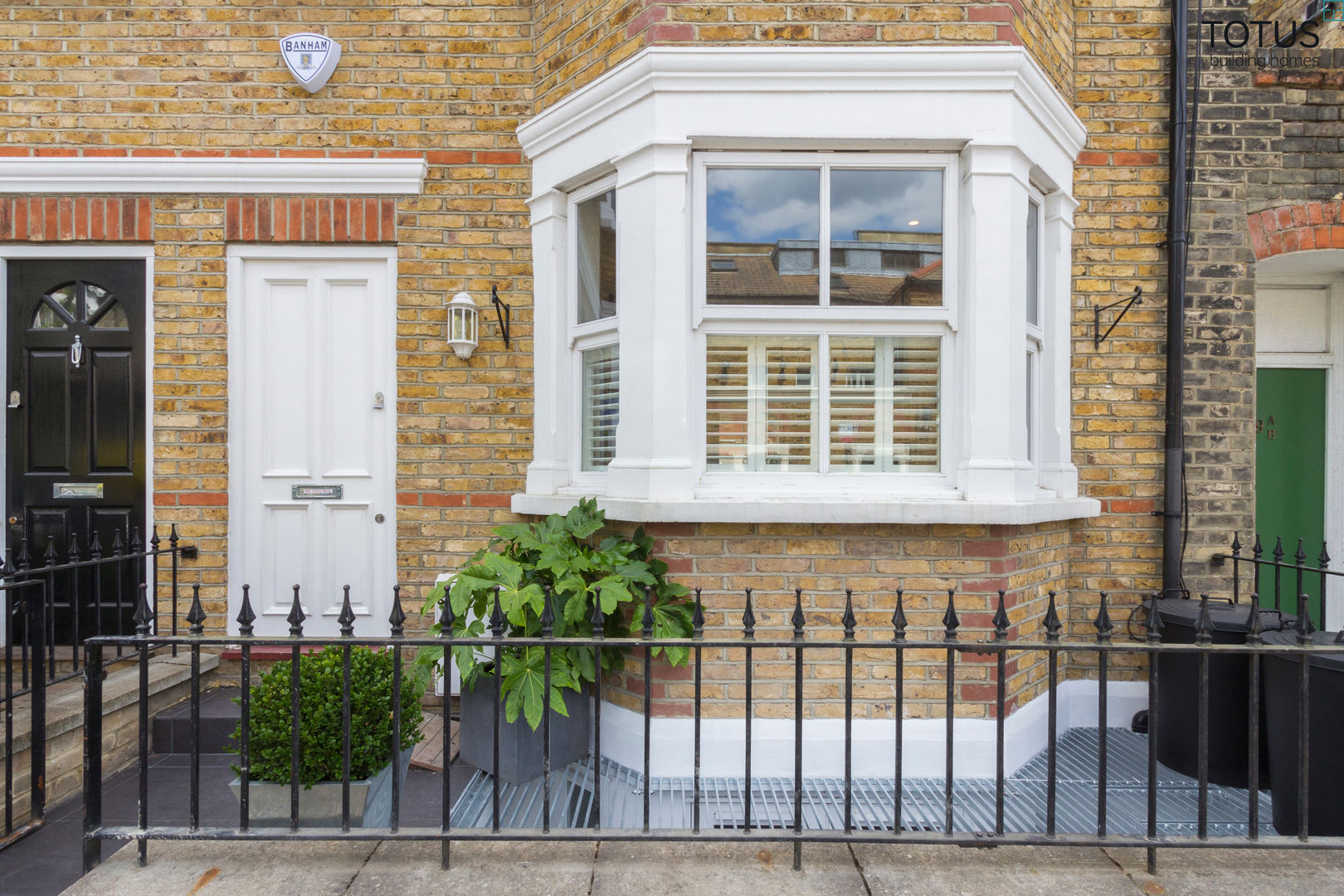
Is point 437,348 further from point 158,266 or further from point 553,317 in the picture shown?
point 158,266

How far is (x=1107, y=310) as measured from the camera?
420 cm

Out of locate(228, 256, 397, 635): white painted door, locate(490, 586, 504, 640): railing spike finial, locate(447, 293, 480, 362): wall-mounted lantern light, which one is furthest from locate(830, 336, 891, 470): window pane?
locate(228, 256, 397, 635): white painted door

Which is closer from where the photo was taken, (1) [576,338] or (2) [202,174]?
(1) [576,338]

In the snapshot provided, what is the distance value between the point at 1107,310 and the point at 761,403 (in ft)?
7.28

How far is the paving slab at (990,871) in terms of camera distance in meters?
2.42

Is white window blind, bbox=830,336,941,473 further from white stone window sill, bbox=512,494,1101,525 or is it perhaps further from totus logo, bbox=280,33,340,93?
totus logo, bbox=280,33,340,93

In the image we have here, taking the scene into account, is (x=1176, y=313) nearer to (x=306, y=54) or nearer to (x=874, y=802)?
(x=874, y=802)

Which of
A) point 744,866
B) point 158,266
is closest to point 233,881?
point 744,866

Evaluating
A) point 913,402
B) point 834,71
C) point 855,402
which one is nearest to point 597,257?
point 834,71

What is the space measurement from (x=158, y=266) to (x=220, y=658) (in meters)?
2.32

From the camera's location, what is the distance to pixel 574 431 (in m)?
4.11

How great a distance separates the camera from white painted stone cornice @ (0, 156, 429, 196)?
13.7 feet

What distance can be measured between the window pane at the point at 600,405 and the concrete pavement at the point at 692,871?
1951mm

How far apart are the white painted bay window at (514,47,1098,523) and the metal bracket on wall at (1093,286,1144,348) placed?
84 cm
